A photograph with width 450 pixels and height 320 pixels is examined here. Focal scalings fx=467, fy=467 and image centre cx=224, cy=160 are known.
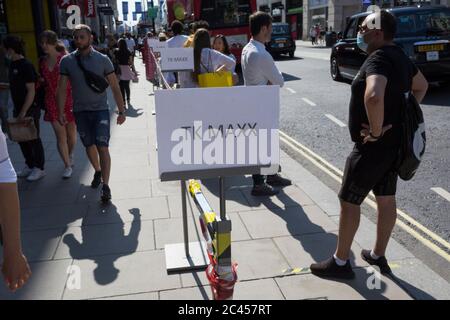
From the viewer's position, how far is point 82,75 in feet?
15.9

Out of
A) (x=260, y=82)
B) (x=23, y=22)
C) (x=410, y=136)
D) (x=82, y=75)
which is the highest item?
(x=23, y=22)

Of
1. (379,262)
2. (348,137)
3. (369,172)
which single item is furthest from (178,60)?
(379,262)

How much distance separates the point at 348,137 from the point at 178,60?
3120mm

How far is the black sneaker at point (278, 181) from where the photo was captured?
17.7ft

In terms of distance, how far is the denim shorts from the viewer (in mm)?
4922

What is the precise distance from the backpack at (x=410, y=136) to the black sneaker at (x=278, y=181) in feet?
7.77

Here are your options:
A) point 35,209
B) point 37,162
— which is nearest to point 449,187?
point 35,209

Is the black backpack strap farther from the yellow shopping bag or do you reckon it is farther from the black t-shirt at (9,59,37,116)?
the yellow shopping bag

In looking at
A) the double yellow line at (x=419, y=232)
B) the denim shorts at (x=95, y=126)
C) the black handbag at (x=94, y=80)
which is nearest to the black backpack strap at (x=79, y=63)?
the black handbag at (x=94, y=80)

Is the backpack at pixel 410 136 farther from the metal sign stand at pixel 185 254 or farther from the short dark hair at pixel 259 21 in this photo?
the short dark hair at pixel 259 21

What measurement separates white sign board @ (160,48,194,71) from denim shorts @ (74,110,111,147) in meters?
1.40

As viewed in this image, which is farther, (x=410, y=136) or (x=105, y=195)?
(x=105, y=195)

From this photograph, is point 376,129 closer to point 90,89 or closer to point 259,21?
point 259,21
